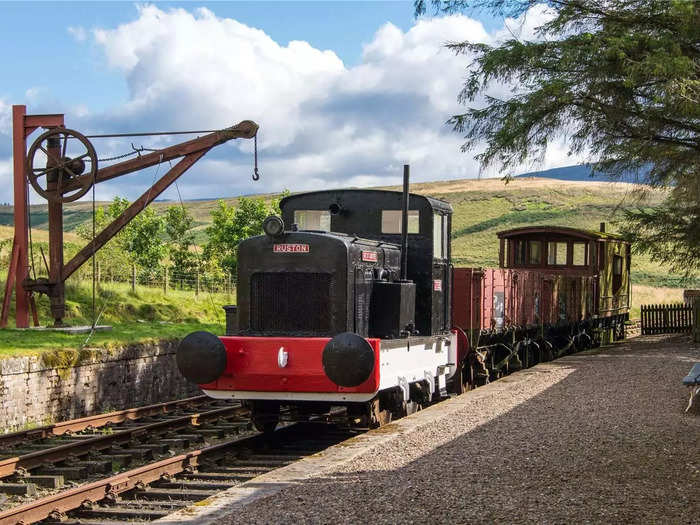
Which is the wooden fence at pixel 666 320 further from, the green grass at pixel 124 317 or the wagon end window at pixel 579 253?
the green grass at pixel 124 317

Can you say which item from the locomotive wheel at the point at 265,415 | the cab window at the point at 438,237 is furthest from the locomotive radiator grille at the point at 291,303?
the cab window at the point at 438,237

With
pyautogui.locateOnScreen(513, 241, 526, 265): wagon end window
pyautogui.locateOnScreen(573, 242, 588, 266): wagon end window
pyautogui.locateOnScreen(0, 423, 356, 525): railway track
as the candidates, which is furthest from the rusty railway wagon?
pyautogui.locateOnScreen(573, 242, 588, 266): wagon end window

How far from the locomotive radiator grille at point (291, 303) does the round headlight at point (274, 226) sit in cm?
48

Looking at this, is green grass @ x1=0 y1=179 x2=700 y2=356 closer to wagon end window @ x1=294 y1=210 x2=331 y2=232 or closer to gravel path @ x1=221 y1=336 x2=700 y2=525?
wagon end window @ x1=294 y1=210 x2=331 y2=232

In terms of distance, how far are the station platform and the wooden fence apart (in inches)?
861

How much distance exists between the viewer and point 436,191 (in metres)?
110

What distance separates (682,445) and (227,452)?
472 centimetres

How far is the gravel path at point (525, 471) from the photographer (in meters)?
6.43

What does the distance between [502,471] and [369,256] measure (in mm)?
3580

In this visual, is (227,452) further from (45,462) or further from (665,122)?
(665,122)

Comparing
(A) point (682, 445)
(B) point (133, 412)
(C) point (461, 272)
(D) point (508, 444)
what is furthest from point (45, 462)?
(C) point (461, 272)

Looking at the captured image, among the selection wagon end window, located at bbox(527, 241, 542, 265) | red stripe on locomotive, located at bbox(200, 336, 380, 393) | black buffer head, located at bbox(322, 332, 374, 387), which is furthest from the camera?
wagon end window, located at bbox(527, 241, 542, 265)

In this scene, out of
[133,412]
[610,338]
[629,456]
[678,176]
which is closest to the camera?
[629,456]

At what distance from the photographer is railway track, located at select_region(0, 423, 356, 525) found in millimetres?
7098
